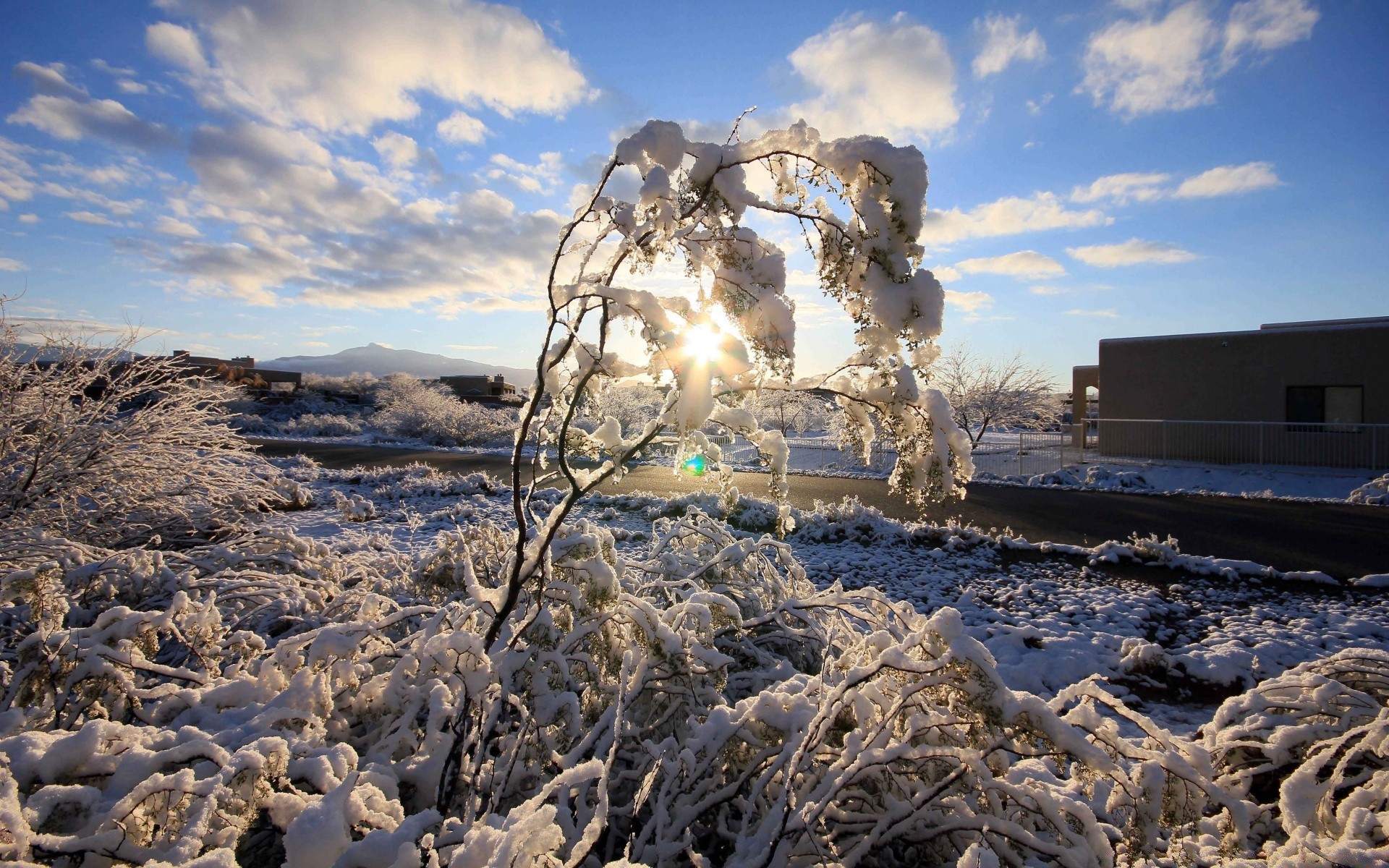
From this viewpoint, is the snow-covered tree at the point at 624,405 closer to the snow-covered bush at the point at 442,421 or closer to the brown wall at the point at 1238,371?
the snow-covered bush at the point at 442,421

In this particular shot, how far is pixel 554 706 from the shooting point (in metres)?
1.93

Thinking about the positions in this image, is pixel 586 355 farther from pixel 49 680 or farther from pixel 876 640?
pixel 49 680

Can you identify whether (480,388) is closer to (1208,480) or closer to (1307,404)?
(1208,480)

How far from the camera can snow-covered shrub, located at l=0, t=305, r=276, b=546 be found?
4.48 metres

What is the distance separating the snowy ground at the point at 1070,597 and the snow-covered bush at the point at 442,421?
1663cm

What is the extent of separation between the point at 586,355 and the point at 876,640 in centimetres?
124

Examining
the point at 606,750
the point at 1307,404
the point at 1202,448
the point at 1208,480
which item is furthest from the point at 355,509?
the point at 1307,404

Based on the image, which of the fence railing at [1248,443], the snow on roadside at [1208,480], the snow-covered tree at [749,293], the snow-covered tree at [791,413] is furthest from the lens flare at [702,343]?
the fence railing at [1248,443]

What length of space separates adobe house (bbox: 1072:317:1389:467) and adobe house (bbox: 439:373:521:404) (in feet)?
103

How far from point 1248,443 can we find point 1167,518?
1130 cm

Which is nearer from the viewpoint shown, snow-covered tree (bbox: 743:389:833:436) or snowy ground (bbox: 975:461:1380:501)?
snowy ground (bbox: 975:461:1380:501)

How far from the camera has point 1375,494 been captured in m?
12.6

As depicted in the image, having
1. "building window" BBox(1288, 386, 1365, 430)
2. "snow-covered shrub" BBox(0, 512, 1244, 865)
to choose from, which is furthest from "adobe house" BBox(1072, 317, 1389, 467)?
"snow-covered shrub" BBox(0, 512, 1244, 865)

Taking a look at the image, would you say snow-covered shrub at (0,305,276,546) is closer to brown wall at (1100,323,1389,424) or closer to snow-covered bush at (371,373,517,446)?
snow-covered bush at (371,373,517,446)
